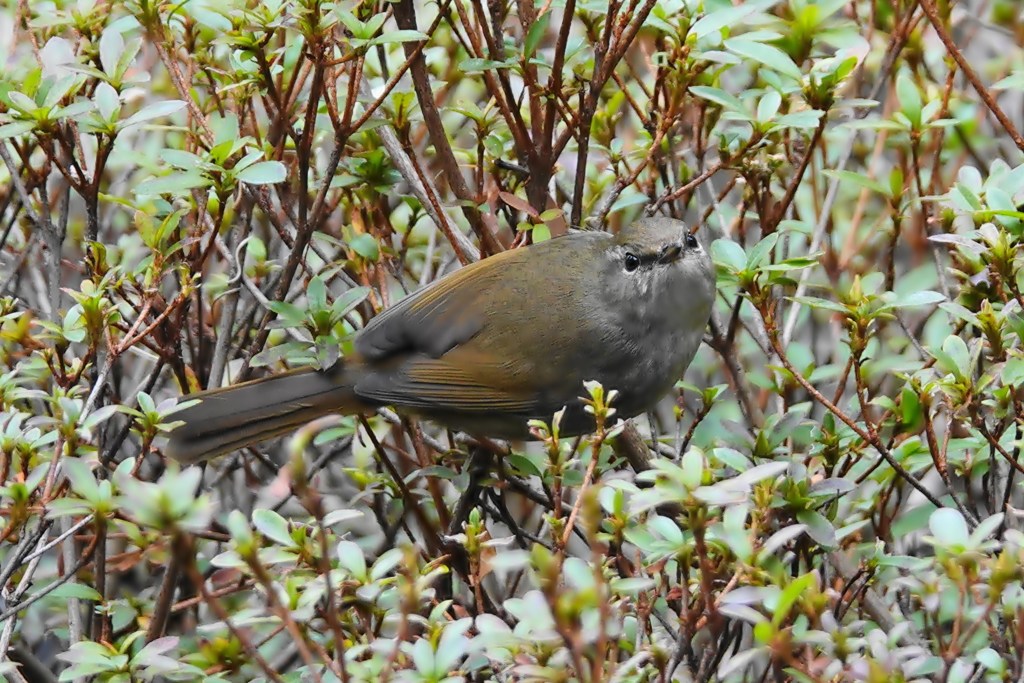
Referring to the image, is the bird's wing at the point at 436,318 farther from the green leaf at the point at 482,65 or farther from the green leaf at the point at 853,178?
the green leaf at the point at 853,178

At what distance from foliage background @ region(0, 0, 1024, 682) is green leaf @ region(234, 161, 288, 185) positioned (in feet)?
0.04

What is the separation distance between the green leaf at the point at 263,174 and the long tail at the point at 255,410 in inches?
21.4

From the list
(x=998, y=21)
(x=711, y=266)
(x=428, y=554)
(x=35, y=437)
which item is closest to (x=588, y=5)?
(x=711, y=266)

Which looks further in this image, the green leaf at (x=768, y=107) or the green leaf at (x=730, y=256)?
the green leaf at (x=768, y=107)

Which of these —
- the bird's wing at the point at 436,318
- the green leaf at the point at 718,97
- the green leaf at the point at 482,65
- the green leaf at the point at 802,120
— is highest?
the green leaf at the point at 482,65

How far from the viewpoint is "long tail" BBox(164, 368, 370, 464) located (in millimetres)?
2797

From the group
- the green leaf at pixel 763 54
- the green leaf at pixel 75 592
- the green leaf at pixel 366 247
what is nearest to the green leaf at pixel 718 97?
the green leaf at pixel 763 54

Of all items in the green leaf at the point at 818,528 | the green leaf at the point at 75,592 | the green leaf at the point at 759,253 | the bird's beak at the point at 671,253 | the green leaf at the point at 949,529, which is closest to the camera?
the green leaf at the point at 949,529

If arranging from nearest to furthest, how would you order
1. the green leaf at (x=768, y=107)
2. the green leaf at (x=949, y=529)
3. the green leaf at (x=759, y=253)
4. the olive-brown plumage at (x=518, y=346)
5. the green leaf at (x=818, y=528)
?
1. the green leaf at (x=949, y=529)
2. the green leaf at (x=818, y=528)
3. the green leaf at (x=759, y=253)
4. the green leaf at (x=768, y=107)
5. the olive-brown plumage at (x=518, y=346)

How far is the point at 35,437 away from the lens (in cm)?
221

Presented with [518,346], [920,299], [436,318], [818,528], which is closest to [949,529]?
[818,528]

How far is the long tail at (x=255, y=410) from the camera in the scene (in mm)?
2797

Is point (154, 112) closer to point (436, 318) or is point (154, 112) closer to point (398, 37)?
point (398, 37)

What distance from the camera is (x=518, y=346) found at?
3049 mm
